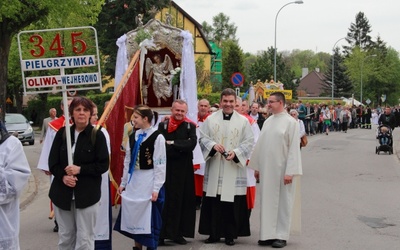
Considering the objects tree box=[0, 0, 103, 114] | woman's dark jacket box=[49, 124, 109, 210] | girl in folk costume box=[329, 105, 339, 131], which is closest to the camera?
woman's dark jacket box=[49, 124, 109, 210]

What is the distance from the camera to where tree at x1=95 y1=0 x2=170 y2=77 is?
36.1 m

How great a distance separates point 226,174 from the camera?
28.5ft

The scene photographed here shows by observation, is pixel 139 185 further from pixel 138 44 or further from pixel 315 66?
pixel 315 66

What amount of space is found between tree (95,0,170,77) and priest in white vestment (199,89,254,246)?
89.8 ft

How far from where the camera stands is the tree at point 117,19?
1422 inches

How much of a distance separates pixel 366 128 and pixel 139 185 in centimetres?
4304

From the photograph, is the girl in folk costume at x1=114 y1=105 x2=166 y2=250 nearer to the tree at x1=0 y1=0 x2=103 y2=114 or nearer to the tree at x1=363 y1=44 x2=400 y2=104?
the tree at x1=0 y1=0 x2=103 y2=114

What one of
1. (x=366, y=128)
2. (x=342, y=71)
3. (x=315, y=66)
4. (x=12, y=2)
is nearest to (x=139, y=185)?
(x=12, y=2)

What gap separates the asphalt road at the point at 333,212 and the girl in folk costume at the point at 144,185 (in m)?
1.00

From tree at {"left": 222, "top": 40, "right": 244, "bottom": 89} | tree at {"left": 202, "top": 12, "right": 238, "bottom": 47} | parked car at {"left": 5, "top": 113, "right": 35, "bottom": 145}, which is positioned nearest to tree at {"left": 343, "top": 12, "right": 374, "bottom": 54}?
tree at {"left": 202, "top": 12, "right": 238, "bottom": 47}

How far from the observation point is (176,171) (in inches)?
345

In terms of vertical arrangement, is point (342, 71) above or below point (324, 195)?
above

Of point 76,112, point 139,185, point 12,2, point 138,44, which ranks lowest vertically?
point 139,185

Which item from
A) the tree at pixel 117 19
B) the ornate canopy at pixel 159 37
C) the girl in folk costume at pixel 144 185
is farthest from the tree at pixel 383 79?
the girl in folk costume at pixel 144 185
